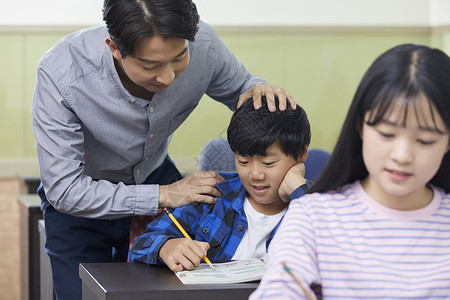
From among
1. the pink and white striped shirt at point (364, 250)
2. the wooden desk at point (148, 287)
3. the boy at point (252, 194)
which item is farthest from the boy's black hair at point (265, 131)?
the pink and white striped shirt at point (364, 250)

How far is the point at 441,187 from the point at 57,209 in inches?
39.1

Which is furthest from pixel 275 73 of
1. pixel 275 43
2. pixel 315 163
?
pixel 315 163

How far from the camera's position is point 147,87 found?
1.71 metres

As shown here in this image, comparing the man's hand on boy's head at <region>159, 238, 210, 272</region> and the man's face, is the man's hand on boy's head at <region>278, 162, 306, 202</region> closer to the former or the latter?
the man's hand on boy's head at <region>159, 238, 210, 272</region>

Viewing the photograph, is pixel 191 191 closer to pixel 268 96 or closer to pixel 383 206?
pixel 268 96

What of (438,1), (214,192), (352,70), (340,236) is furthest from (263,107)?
(438,1)

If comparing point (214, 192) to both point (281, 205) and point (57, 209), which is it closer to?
point (281, 205)

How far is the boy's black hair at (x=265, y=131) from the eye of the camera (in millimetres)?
1689

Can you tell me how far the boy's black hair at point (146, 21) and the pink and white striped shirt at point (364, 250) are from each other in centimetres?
59

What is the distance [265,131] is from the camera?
1695 millimetres

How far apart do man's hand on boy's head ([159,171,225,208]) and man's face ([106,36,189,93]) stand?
9.4 inches

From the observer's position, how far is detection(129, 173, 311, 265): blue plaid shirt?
1684 mm

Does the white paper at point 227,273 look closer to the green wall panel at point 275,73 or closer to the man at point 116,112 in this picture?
the man at point 116,112

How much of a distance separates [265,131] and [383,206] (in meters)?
0.56
